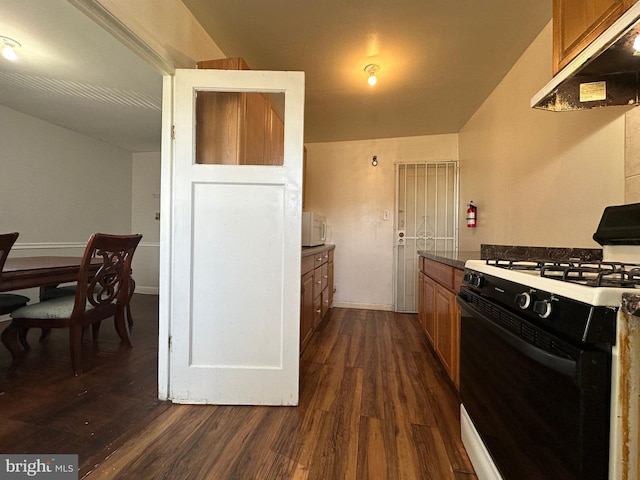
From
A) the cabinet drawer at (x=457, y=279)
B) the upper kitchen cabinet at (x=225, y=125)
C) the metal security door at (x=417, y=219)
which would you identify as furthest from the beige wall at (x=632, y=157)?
the metal security door at (x=417, y=219)

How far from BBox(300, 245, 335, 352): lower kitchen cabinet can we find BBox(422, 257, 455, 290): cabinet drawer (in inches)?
37.9

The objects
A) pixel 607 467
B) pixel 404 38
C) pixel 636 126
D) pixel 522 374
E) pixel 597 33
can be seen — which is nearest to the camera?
pixel 607 467

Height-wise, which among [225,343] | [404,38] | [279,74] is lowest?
[225,343]

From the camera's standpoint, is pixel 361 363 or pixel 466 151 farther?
pixel 466 151

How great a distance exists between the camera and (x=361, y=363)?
2.15m

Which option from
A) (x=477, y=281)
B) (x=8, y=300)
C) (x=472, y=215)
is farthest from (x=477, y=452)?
(x=8, y=300)

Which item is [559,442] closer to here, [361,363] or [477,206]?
[361,363]

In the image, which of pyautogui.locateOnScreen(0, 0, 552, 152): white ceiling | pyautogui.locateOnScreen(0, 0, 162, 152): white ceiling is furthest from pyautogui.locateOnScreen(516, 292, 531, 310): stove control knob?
pyautogui.locateOnScreen(0, 0, 162, 152): white ceiling

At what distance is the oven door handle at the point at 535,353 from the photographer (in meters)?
0.61

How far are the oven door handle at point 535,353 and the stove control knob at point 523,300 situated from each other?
0.09 metres

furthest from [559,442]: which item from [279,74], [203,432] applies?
[279,74]

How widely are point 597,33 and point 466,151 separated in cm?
243

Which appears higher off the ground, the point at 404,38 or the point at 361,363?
the point at 404,38

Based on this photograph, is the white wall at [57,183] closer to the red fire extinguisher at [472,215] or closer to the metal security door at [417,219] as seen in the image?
the metal security door at [417,219]
